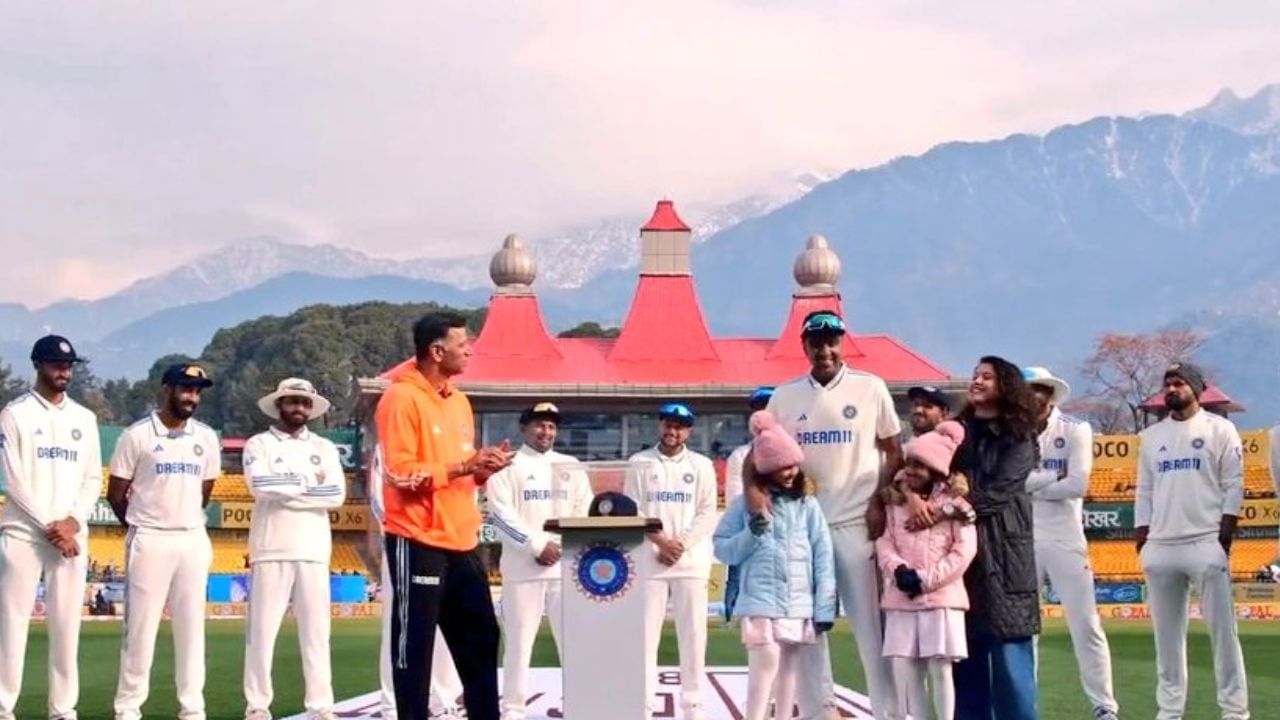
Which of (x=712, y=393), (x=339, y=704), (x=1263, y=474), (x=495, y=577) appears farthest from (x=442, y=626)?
(x=1263, y=474)

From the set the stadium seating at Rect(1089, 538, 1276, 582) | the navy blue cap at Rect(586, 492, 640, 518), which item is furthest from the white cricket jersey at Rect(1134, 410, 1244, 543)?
the stadium seating at Rect(1089, 538, 1276, 582)

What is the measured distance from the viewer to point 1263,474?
42.1 metres

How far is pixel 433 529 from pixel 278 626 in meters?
2.96

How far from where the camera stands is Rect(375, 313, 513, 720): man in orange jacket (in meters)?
6.88

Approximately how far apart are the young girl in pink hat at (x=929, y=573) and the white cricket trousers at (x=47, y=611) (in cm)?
451

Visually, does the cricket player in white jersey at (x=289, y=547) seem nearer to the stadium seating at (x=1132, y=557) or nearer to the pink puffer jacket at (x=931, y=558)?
the pink puffer jacket at (x=931, y=558)

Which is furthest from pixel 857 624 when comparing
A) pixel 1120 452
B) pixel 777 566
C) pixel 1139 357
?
pixel 1139 357

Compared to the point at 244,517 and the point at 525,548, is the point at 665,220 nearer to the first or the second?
the point at 244,517

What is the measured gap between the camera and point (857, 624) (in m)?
7.79

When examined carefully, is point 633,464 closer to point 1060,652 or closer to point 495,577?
point 1060,652

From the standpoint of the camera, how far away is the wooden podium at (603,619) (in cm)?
700

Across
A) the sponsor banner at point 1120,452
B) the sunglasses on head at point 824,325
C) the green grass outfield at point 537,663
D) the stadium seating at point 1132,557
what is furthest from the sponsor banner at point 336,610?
the sunglasses on head at point 824,325

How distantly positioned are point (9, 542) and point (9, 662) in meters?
0.66

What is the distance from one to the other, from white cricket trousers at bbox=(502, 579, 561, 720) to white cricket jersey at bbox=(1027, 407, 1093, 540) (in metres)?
2.90
